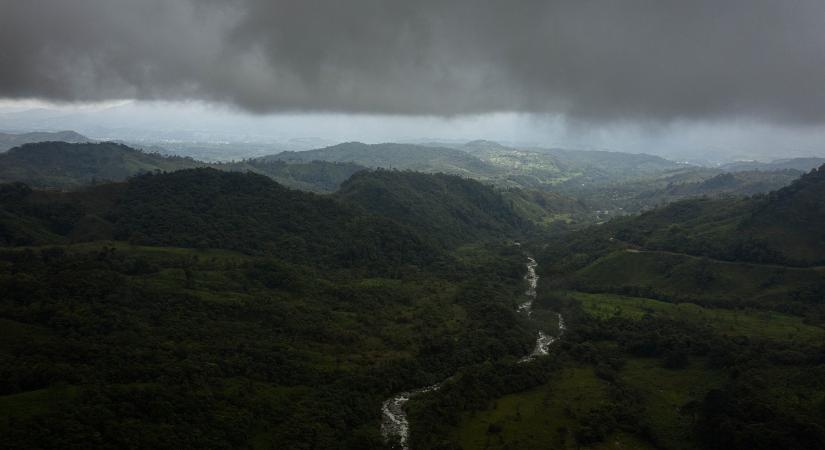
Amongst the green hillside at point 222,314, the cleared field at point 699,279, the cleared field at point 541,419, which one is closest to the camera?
the green hillside at point 222,314

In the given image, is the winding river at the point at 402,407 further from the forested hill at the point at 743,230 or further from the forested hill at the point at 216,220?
the forested hill at the point at 743,230

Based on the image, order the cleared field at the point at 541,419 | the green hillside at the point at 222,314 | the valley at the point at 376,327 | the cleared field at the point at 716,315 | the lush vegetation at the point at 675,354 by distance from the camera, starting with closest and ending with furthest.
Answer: the green hillside at the point at 222,314 → the valley at the point at 376,327 → the lush vegetation at the point at 675,354 → the cleared field at the point at 541,419 → the cleared field at the point at 716,315

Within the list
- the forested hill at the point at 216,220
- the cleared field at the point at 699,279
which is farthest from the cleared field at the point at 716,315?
the forested hill at the point at 216,220

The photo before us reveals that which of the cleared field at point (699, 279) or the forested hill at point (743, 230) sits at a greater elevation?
the forested hill at point (743, 230)

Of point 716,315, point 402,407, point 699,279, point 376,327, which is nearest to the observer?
point 402,407

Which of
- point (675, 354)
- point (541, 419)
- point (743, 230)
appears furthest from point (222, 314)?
point (743, 230)

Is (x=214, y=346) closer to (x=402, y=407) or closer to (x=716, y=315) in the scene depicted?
(x=402, y=407)
